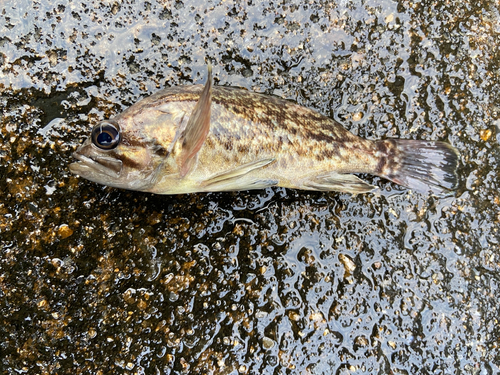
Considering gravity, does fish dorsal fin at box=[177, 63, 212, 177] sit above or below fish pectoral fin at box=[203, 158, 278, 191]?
above

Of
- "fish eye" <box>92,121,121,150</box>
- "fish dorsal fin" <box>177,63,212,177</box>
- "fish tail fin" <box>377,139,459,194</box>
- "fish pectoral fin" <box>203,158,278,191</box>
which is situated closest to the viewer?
"fish dorsal fin" <box>177,63,212,177</box>

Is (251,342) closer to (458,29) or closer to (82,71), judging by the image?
(82,71)

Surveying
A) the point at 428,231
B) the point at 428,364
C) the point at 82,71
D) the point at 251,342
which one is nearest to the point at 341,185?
the point at 428,231

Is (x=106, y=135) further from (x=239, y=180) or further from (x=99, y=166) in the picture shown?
(x=239, y=180)

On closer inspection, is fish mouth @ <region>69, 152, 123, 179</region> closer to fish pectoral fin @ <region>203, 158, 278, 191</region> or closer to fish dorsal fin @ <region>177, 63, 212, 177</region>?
fish dorsal fin @ <region>177, 63, 212, 177</region>

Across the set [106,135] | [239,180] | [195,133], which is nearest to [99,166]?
[106,135]

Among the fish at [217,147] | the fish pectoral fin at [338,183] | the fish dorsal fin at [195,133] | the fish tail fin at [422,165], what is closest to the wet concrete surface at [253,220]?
the fish tail fin at [422,165]

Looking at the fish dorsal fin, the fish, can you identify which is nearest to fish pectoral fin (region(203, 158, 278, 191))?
the fish
